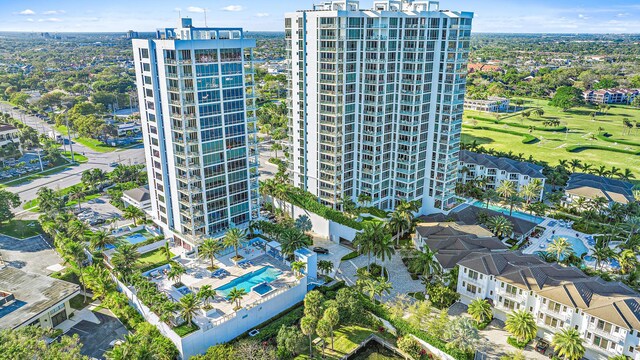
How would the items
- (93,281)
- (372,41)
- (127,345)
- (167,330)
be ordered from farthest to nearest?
(372,41), (93,281), (167,330), (127,345)

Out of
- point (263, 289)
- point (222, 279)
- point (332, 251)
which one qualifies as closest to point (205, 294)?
point (222, 279)

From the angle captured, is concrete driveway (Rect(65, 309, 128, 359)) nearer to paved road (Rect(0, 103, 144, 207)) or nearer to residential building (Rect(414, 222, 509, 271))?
residential building (Rect(414, 222, 509, 271))

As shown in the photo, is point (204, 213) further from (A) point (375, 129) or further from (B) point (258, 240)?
(A) point (375, 129)

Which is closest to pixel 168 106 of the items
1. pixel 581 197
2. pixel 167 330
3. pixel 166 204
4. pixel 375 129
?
pixel 166 204

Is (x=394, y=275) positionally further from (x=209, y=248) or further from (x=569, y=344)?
(x=209, y=248)

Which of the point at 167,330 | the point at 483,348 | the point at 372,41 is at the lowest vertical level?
the point at 483,348

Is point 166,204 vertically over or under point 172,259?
over
